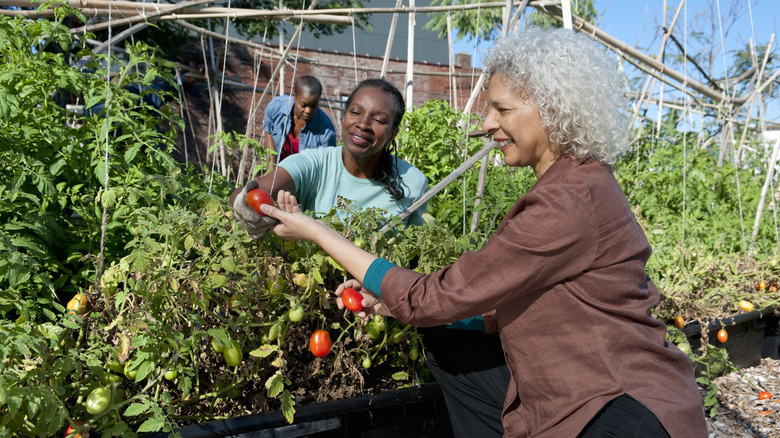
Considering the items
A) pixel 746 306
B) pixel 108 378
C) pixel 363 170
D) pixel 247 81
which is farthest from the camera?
pixel 247 81

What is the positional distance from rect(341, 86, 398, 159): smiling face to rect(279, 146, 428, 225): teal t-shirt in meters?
0.09

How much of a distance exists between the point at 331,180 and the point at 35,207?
0.87 metres

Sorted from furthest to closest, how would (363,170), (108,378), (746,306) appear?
(746,306)
(363,170)
(108,378)

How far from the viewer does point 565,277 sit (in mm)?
1145

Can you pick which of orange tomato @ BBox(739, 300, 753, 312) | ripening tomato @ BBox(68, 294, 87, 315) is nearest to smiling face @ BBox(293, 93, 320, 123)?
ripening tomato @ BBox(68, 294, 87, 315)

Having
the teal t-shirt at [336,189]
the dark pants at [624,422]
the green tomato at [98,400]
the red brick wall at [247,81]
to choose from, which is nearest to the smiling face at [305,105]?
the teal t-shirt at [336,189]

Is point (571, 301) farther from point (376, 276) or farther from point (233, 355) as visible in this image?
point (233, 355)

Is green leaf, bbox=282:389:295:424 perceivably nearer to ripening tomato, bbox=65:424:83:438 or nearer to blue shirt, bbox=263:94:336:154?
ripening tomato, bbox=65:424:83:438

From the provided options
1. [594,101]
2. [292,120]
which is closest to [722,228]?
[292,120]

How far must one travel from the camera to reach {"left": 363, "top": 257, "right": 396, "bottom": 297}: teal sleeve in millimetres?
1247

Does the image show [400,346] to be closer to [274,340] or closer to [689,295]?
[274,340]

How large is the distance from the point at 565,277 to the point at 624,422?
28cm

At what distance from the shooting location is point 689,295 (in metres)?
2.89

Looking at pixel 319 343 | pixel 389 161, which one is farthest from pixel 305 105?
pixel 319 343
